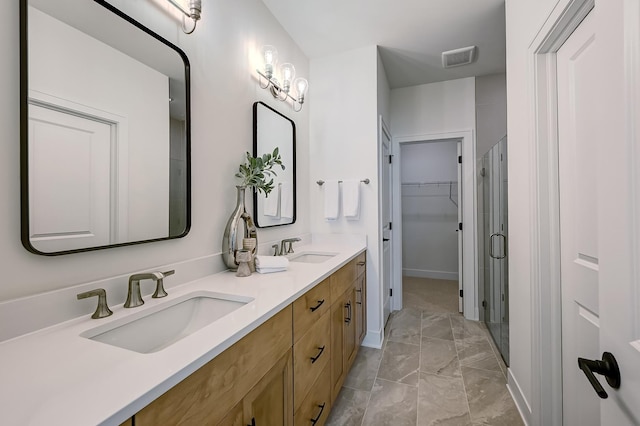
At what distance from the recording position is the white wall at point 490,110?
9.45 feet

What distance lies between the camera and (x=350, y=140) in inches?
98.5

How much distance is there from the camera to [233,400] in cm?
76

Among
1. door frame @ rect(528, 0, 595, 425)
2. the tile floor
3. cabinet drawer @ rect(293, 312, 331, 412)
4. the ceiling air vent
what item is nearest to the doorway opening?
the tile floor

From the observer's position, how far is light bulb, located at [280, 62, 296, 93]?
2.05 metres

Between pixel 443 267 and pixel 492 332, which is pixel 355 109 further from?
pixel 443 267

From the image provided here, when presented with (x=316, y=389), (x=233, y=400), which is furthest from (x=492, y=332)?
(x=233, y=400)

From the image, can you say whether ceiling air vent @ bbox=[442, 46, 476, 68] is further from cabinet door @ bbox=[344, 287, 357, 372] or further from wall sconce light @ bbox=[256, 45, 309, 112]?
cabinet door @ bbox=[344, 287, 357, 372]

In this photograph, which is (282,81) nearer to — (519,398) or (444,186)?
(519,398)

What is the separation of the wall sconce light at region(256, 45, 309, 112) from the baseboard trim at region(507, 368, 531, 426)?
2.44 m

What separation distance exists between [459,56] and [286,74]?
169cm

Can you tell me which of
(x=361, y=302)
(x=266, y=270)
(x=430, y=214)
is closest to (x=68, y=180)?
(x=266, y=270)

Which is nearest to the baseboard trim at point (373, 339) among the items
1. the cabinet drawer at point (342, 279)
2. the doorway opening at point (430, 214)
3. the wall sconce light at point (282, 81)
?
the cabinet drawer at point (342, 279)

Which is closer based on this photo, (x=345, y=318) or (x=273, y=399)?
(x=273, y=399)

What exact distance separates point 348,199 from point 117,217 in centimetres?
174
